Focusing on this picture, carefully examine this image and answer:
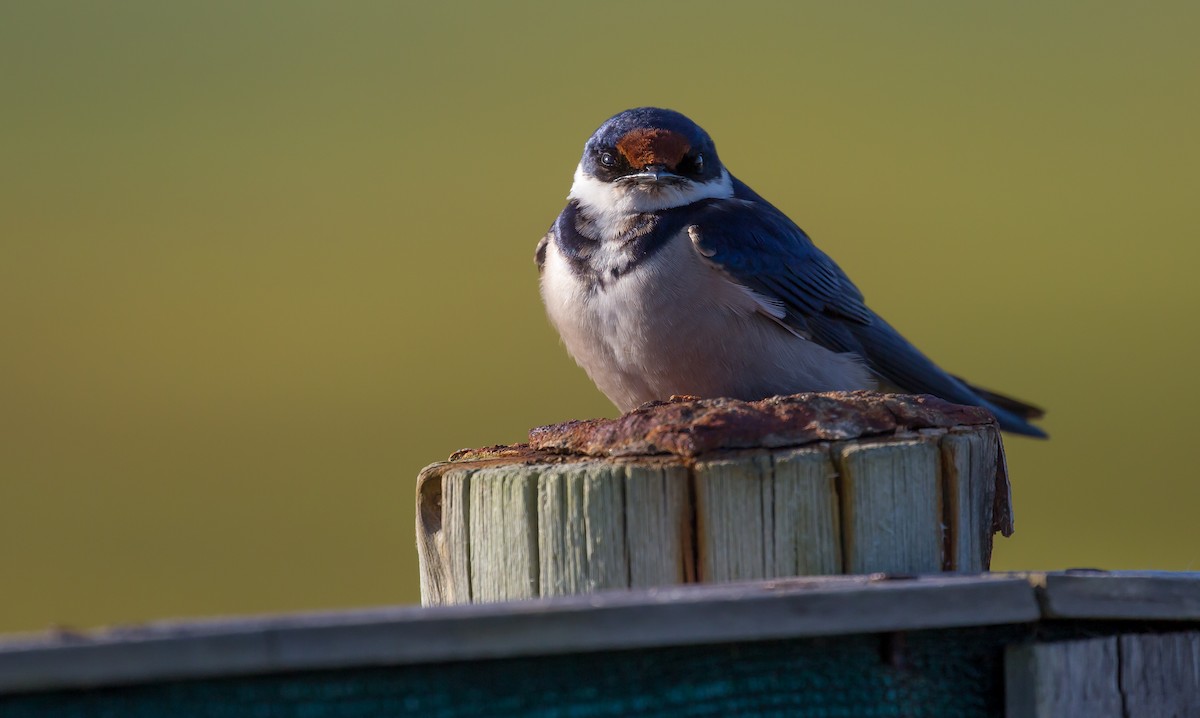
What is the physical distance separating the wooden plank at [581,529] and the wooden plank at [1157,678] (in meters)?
Answer: 0.88

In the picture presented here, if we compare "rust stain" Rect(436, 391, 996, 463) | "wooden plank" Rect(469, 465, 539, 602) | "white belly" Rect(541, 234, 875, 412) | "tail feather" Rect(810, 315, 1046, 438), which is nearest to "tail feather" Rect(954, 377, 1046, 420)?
"tail feather" Rect(810, 315, 1046, 438)

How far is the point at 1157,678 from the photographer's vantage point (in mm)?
2172

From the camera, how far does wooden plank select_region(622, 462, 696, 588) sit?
2473 millimetres

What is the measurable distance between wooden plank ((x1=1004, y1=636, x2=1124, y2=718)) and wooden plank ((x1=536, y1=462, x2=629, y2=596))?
2.34ft

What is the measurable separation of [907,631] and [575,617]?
0.62 m

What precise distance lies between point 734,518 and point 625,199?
2.49 m

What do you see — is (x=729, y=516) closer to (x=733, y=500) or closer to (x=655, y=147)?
(x=733, y=500)

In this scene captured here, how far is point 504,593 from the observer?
2648mm

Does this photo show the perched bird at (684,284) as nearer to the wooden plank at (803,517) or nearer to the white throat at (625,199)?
the white throat at (625,199)

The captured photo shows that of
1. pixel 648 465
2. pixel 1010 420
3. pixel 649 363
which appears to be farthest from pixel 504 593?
pixel 1010 420

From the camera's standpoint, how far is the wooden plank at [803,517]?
249 cm

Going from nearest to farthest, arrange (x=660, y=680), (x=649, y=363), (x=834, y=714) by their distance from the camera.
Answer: (x=660, y=680) < (x=834, y=714) < (x=649, y=363)

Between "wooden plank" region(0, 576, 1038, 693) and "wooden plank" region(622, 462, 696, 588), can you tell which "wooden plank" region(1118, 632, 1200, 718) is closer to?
"wooden plank" region(0, 576, 1038, 693)

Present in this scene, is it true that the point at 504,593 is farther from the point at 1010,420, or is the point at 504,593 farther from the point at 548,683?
the point at 1010,420
